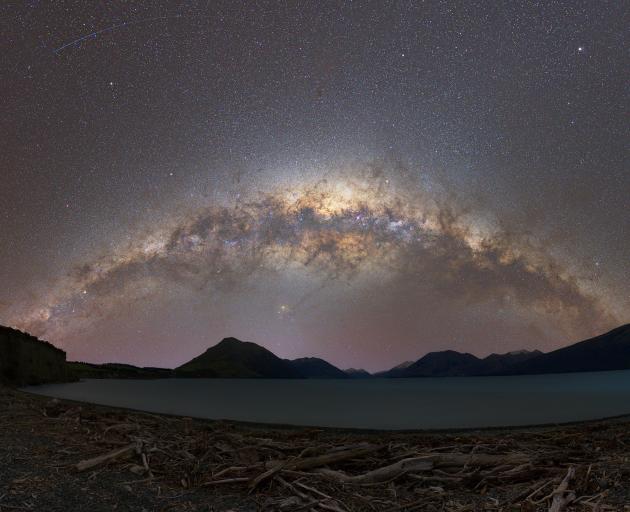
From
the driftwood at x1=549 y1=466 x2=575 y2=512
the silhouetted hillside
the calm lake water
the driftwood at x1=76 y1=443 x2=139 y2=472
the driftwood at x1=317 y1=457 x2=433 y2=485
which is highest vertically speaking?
the silhouetted hillside

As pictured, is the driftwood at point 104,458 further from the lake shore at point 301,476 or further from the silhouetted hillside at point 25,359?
the silhouetted hillside at point 25,359

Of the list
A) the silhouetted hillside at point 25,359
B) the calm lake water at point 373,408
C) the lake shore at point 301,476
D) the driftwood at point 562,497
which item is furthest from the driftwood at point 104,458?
the silhouetted hillside at point 25,359

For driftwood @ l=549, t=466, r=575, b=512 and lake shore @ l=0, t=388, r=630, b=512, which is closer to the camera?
driftwood @ l=549, t=466, r=575, b=512

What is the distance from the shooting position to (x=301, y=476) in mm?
8016

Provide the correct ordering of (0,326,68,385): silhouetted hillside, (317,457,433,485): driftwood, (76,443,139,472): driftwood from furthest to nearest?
(0,326,68,385): silhouetted hillside → (76,443,139,472): driftwood → (317,457,433,485): driftwood

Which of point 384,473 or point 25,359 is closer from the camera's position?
point 384,473

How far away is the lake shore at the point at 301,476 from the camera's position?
22.5ft

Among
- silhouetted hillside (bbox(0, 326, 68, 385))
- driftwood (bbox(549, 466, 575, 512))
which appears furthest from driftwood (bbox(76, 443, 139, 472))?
silhouetted hillside (bbox(0, 326, 68, 385))

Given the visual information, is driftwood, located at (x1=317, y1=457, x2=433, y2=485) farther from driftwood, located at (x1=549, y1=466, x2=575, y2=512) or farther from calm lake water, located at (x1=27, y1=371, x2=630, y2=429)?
calm lake water, located at (x1=27, y1=371, x2=630, y2=429)

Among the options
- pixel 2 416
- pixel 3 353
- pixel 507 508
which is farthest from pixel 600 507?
pixel 3 353

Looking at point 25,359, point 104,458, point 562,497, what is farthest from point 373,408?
point 562,497

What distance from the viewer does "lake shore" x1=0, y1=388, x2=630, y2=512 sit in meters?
6.85

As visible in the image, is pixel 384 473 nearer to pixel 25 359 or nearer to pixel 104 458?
pixel 104 458

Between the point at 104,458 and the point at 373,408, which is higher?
the point at 104,458
